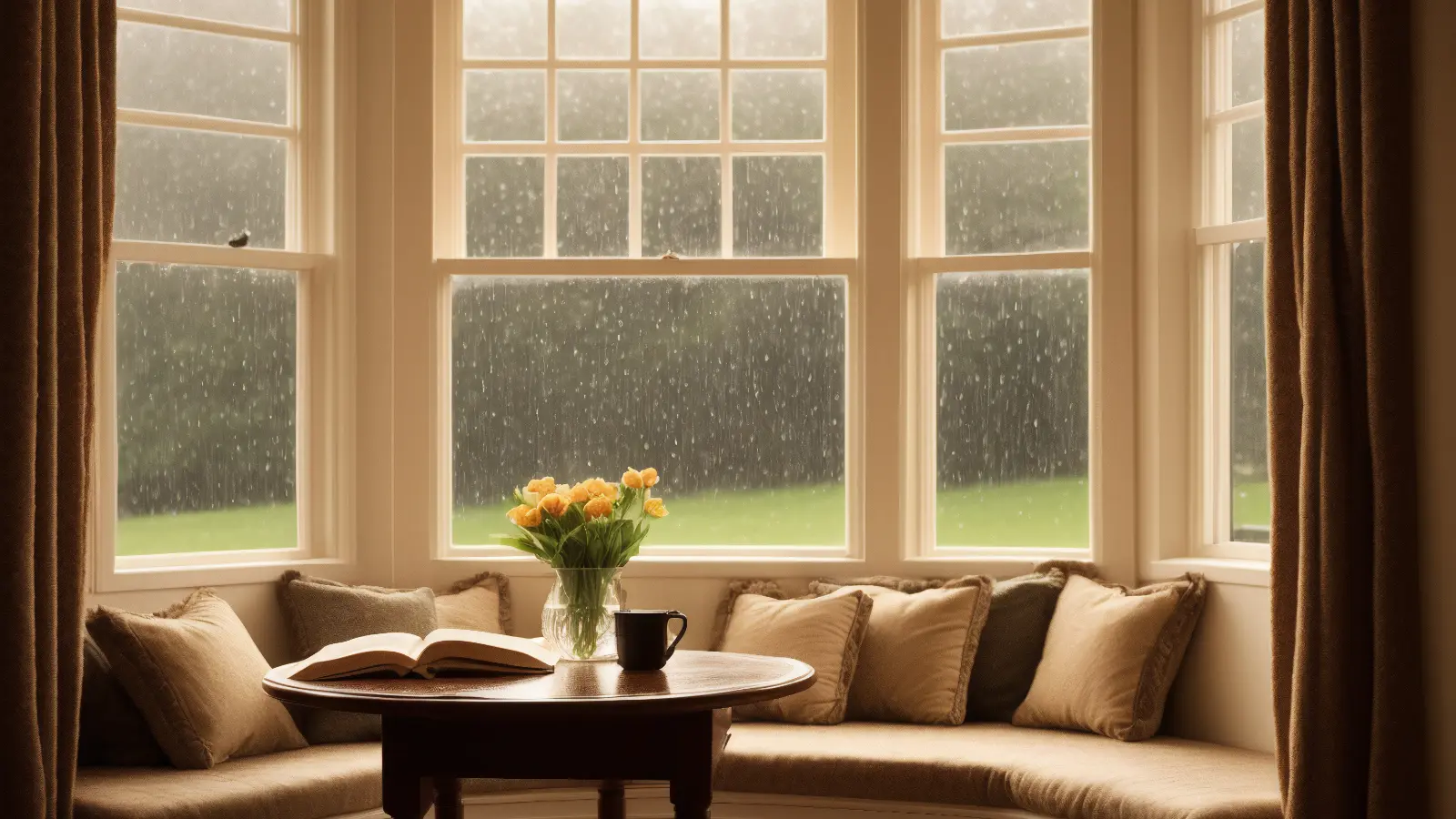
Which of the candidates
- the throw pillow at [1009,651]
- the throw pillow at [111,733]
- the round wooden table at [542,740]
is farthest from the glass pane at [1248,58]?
the throw pillow at [111,733]

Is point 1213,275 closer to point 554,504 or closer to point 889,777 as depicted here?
point 889,777

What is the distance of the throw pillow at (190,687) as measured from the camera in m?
3.79

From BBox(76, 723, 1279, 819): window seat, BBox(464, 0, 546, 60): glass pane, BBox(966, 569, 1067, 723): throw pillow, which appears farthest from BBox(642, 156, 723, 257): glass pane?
BBox(76, 723, 1279, 819): window seat

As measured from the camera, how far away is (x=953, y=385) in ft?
15.9

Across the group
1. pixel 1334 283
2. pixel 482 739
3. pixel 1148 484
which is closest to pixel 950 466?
pixel 1148 484

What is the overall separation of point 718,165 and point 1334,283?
2.19m

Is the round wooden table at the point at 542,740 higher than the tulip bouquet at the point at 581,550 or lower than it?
lower

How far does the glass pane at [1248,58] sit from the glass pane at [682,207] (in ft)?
5.51

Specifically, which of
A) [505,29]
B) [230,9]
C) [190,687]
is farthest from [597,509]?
[230,9]

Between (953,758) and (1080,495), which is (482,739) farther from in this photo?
(1080,495)

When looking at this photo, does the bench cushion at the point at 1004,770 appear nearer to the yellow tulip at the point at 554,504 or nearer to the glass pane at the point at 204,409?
the yellow tulip at the point at 554,504

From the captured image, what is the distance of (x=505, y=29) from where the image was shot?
5008mm

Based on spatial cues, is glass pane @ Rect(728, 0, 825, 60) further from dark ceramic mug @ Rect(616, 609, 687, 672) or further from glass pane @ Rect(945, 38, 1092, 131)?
dark ceramic mug @ Rect(616, 609, 687, 672)

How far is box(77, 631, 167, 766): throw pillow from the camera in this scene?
383cm
